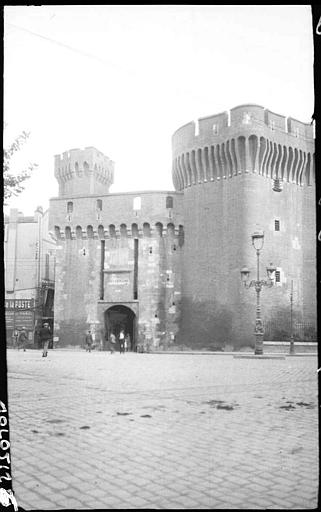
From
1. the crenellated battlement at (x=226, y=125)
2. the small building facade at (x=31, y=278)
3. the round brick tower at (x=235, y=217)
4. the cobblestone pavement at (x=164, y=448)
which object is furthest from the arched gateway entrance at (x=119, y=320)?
the cobblestone pavement at (x=164, y=448)

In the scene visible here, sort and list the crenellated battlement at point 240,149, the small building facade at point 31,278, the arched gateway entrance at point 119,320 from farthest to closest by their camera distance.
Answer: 1. the arched gateway entrance at point 119,320
2. the small building facade at point 31,278
3. the crenellated battlement at point 240,149

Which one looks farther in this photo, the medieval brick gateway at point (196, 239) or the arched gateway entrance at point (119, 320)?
the arched gateway entrance at point (119, 320)

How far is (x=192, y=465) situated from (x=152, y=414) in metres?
2.25

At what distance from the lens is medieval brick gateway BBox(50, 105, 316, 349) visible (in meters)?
26.0

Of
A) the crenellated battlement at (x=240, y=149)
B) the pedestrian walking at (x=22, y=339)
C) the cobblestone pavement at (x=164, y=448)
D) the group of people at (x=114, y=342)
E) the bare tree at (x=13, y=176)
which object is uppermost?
the crenellated battlement at (x=240, y=149)

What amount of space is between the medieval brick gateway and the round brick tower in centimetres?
6

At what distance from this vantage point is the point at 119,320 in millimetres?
32656

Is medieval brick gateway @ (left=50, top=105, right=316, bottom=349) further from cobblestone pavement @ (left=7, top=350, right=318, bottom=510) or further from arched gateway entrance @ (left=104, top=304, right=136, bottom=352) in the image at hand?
cobblestone pavement @ (left=7, top=350, right=318, bottom=510)

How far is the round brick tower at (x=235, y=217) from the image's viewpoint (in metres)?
25.7

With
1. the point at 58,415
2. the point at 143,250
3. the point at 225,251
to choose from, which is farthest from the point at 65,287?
the point at 58,415

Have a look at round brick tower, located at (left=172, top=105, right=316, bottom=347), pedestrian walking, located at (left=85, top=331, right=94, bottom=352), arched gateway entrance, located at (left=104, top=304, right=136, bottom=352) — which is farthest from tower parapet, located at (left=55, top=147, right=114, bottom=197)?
pedestrian walking, located at (left=85, top=331, right=94, bottom=352)

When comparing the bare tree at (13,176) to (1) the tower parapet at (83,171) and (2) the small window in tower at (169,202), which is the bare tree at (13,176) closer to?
(2) the small window in tower at (169,202)

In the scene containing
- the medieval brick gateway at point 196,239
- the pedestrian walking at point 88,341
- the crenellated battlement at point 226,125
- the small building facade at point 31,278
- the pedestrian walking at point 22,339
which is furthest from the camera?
the pedestrian walking at point 88,341

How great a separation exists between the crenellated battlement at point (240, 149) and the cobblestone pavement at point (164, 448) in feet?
57.0
